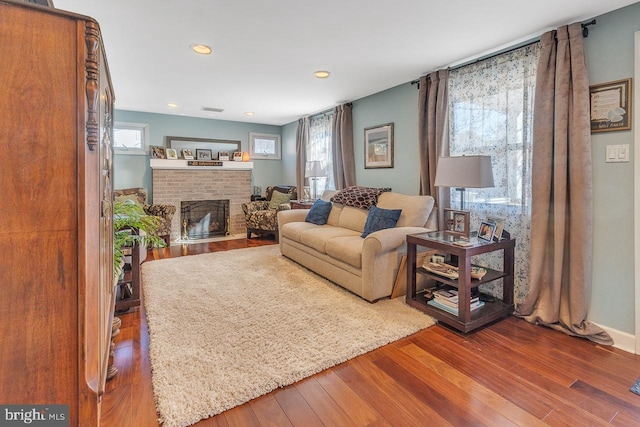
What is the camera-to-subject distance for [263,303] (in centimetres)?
271

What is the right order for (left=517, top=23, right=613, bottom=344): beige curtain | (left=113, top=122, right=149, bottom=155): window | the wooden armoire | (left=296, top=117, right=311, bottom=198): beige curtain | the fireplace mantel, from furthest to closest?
1. (left=296, top=117, right=311, bottom=198): beige curtain
2. the fireplace mantel
3. (left=113, top=122, right=149, bottom=155): window
4. (left=517, top=23, right=613, bottom=344): beige curtain
5. the wooden armoire

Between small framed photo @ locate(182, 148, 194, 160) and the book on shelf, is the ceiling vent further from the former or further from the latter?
the book on shelf

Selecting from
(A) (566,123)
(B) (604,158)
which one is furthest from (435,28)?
(B) (604,158)

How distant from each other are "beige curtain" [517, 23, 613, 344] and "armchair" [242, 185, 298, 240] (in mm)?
3839

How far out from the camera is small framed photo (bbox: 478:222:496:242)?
94.3 inches

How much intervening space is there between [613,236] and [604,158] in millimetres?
524

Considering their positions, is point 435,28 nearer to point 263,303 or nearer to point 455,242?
point 455,242

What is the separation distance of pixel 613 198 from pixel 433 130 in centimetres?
155

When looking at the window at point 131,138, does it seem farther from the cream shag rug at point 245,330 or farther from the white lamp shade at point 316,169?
the white lamp shade at point 316,169

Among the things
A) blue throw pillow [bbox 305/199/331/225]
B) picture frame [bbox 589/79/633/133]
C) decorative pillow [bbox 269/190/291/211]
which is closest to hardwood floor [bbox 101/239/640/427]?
picture frame [bbox 589/79/633/133]

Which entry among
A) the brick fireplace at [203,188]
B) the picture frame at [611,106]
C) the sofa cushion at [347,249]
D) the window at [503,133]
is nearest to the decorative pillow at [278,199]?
the brick fireplace at [203,188]

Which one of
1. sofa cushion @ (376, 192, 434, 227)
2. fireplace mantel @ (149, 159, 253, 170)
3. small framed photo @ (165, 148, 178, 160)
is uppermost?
small framed photo @ (165, 148, 178, 160)

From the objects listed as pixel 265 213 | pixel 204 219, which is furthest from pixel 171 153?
pixel 265 213

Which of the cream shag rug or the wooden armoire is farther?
the cream shag rug
